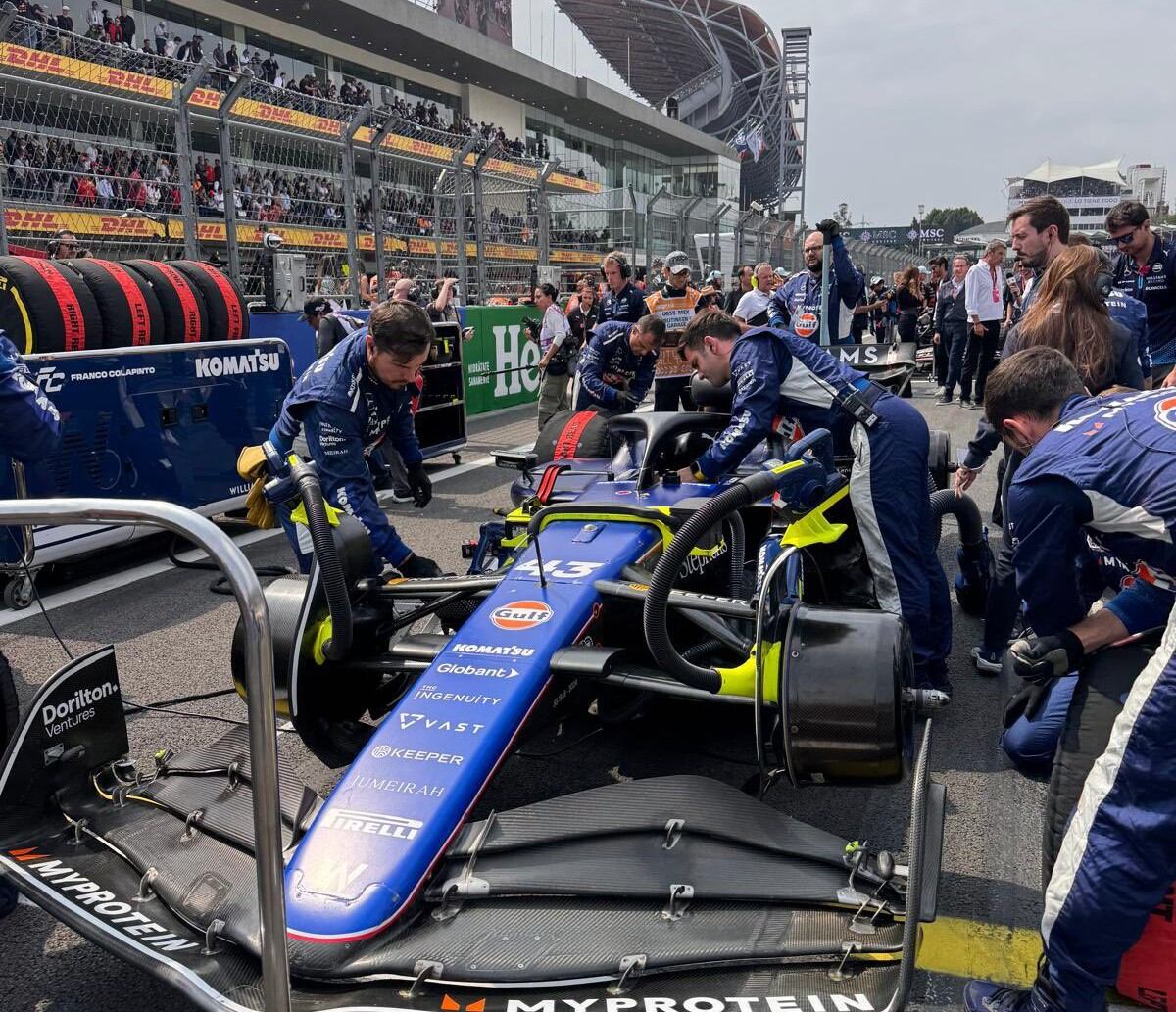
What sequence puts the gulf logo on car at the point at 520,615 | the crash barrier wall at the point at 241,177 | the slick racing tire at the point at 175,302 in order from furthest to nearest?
the crash barrier wall at the point at 241,177 < the slick racing tire at the point at 175,302 < the gulf logo on car at the point at 520,615

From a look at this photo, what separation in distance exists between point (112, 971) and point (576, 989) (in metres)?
1.25

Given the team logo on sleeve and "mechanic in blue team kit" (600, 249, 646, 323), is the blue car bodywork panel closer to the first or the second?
the team logo on sleeve

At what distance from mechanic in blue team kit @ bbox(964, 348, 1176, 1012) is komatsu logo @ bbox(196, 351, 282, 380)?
209 inches

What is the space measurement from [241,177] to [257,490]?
7.51 meters

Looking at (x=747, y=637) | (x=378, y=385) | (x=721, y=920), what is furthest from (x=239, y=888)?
(x=378, y=385)

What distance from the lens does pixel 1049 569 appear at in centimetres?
236

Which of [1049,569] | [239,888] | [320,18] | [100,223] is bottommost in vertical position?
[239,888]

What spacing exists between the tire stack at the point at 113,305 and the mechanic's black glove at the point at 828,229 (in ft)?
14.8

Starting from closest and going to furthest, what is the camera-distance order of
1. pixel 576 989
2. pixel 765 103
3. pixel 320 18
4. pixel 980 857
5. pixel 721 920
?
pixel 576 989 < pixel 721 920 < pixel 980 857 < pixel 320 18 < pixel 765 103

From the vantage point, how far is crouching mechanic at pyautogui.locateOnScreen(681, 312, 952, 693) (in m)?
A: 4.02

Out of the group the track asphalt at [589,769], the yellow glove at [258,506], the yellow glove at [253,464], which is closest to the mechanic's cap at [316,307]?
the track asphalt at [589,769]

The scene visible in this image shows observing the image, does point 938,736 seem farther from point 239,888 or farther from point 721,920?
point 239,888

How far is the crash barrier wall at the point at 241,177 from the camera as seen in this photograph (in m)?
8.65

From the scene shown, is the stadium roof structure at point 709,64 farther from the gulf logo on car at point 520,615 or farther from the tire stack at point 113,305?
the gulf logo on car at point 520,615
